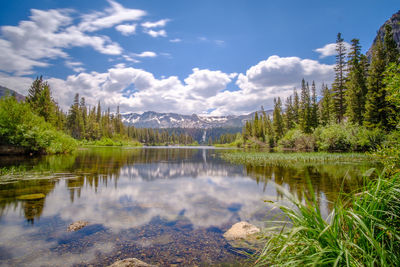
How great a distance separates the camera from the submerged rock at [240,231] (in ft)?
18.2

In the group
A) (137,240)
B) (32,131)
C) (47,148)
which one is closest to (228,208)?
(137,240)

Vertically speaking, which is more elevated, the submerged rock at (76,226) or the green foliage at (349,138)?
the green foliage at (349,138)

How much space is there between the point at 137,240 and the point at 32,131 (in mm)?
28084

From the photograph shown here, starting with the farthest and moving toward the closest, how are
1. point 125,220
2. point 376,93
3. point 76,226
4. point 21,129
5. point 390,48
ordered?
point 390,48 < point 376,93 < point 21,129 < point 125,220 < point 76,226

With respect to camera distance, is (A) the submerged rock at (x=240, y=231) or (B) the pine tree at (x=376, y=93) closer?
(A) the submerged rock at (x=240, y=231)

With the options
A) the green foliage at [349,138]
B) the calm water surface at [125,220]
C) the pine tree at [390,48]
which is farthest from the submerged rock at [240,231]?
the pine tree at [390,48]

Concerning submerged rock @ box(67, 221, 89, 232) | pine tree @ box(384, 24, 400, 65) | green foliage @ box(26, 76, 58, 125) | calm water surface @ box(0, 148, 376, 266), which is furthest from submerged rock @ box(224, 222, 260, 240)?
green foliage @ box(26, 76, 58, 125)

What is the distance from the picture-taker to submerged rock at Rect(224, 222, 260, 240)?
556cm

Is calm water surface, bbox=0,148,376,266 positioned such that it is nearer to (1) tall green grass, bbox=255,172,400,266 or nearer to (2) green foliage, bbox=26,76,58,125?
(1) tall green grass, bbox=255,172,400,266

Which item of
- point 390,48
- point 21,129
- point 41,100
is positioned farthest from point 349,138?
point 41,100

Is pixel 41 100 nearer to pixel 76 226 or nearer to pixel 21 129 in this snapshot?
pixel 21 129

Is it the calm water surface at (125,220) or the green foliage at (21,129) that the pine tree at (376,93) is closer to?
the calm water surface at (125,220)

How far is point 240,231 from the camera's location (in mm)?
5734

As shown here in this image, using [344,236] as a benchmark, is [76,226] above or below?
below
